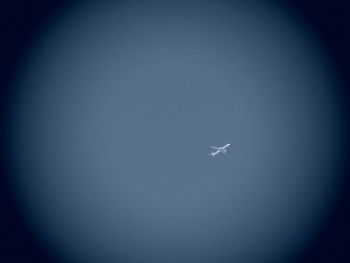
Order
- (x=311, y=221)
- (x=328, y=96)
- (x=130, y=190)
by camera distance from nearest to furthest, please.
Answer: (x=311, y=221) → (x=328, y=96) → (x=130, y=190)

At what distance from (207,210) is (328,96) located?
68398 mm

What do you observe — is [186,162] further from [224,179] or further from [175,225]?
[175,225]

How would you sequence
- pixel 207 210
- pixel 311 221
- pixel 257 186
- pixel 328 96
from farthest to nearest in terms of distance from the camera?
pixel 328 96
pixel 207 210
pixel 257 186
pixel 311 221

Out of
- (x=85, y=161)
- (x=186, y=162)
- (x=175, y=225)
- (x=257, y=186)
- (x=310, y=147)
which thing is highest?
(x=186, y=162)

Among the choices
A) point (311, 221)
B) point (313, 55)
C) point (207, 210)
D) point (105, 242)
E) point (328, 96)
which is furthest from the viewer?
point (313, 55)

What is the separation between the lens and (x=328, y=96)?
150000 mm

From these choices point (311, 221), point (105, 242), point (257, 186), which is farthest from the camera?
point (257, 186)

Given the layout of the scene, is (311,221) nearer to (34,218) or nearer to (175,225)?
(175,225)

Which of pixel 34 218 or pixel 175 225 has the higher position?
pixel 175 225

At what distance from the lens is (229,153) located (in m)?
167

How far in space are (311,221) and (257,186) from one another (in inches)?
1578

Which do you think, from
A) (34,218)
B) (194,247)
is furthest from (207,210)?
(34,218)

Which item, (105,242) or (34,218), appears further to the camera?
(105,242)

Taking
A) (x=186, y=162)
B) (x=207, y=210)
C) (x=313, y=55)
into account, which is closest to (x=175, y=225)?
(x=207, y=210)
